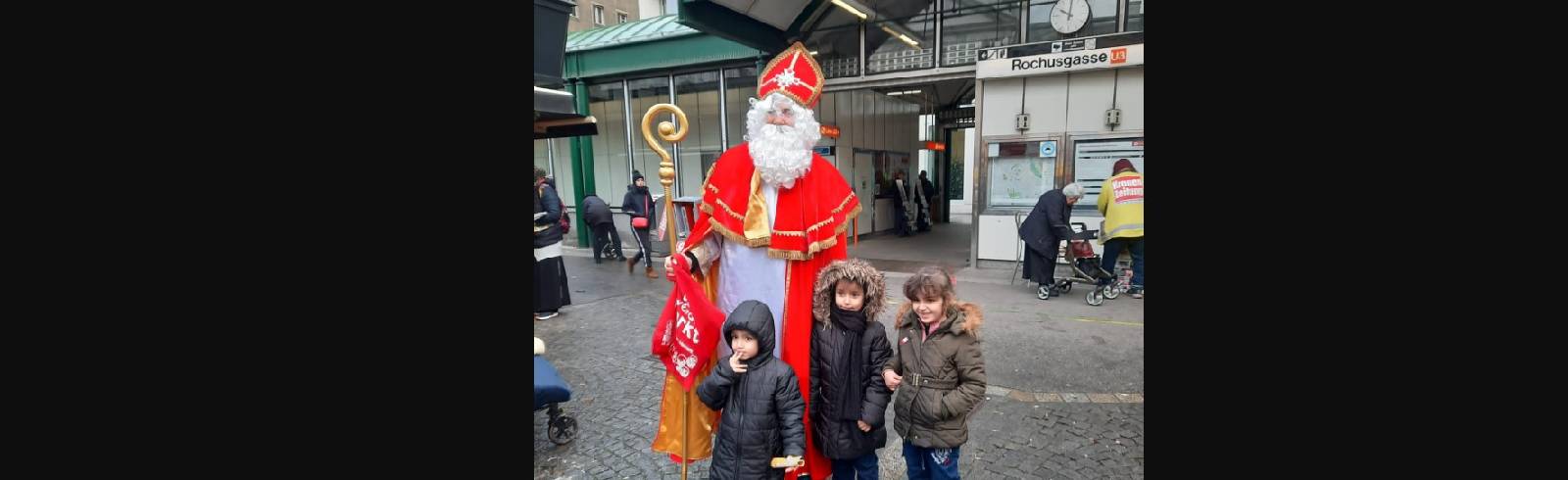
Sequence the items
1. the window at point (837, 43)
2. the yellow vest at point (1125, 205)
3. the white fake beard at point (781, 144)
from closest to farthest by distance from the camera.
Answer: the white fake beard at point (781, 144) < the yellow vest at point (1125, 205) < the window at point (837, 43)

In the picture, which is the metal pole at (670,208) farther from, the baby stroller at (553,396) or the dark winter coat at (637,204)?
the dark winter coat at (637,204)

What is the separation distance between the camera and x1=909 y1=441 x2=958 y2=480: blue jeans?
2.54 metres

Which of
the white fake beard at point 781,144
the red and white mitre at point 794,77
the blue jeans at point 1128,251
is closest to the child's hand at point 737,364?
the white fake beard at point 781,144

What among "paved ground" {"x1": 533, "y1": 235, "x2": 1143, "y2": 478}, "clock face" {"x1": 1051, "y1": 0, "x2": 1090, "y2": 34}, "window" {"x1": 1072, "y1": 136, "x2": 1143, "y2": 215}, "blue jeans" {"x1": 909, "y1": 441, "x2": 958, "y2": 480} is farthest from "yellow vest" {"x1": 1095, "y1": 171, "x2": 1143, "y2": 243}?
"blue jeans" {"x1": 909, "y1": 441, "x2": 958, "y2": 480}

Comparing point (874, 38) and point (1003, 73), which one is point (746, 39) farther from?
point (1003, 73)

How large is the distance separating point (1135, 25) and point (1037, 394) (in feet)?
19.9

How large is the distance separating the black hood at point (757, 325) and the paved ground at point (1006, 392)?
3.56ft

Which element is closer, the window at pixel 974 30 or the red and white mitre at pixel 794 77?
the red and white mitre at pixel 794 77

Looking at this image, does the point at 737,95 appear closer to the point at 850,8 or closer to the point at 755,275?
the point at 850,8

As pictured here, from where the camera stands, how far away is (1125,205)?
6871 millimetres

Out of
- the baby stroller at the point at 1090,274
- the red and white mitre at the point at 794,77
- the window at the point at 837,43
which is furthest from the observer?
the window at the point at 837,43

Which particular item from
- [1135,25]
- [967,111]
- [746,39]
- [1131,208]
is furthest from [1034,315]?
[967,111]

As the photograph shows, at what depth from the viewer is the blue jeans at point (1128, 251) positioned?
708cm

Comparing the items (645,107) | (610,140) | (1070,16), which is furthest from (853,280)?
(610,140)
